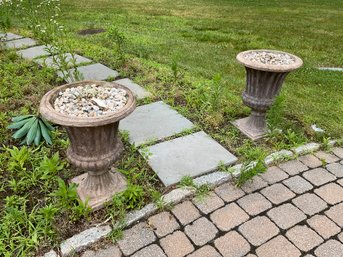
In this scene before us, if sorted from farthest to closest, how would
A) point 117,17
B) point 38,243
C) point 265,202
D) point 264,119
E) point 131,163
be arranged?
point 117,17
point 264,119
point 131,163
point 265,202
point 38,243

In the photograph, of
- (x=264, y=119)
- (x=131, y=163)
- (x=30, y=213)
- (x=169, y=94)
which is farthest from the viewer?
(x=169, y=94)

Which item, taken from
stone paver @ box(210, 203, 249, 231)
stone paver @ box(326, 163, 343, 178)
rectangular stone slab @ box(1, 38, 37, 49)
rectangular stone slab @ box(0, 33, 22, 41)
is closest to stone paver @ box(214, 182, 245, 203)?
stone paver @ box(210, 203, 249, 231)

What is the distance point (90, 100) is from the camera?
261cm

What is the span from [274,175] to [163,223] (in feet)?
4.01

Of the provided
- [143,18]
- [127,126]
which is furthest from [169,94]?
[143,18]

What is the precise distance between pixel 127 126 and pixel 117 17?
21.0ft

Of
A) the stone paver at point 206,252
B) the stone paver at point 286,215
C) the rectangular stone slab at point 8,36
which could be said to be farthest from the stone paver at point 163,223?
the rectangular stone slab at point 8,36

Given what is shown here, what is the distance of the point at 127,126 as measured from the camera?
3.76 metres

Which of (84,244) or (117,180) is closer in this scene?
(84,244)

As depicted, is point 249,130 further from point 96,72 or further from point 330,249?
point 96,72

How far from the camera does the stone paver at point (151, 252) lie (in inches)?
93.7

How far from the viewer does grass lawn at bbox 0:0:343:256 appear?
2654 mm

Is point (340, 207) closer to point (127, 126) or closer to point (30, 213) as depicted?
point (127, 126)

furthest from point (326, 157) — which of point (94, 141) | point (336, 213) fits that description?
point (94, 141)
